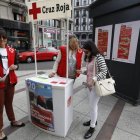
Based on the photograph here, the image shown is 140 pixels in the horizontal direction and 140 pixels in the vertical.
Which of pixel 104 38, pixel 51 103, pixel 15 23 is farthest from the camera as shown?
pixel 15 23

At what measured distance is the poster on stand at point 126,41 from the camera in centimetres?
368

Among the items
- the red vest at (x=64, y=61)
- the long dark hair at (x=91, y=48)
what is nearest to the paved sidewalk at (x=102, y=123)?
the red vest at (x=64, y=61)

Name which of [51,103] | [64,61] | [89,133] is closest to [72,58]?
[64,61]

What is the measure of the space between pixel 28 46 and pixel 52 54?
8.53m

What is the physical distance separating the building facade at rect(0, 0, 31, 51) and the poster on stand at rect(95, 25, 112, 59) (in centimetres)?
1462

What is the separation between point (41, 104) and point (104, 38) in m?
3.05

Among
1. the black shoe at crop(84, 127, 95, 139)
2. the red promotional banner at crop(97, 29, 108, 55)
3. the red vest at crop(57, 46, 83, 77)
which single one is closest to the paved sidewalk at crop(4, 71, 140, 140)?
the black shoe at crop(84, 127, 95, 139)

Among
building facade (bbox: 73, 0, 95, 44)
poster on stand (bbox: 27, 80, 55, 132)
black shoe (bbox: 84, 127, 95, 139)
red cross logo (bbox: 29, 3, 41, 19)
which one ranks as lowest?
black shoe (bbox: 84, 127, 95, 139)

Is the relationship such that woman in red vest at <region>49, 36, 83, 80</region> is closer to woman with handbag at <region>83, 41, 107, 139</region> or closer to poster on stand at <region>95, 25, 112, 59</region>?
woman with handbag at <region>83, 41, 107, 139</region>

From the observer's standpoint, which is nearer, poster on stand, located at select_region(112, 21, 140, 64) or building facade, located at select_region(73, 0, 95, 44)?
poster on stand, located at select_region(112, 21, 140, 64)

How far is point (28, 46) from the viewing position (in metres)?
20.2

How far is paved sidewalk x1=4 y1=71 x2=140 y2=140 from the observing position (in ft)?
8.55

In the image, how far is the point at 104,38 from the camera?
184 inches

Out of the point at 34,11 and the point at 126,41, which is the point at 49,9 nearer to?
the point at 34,11
